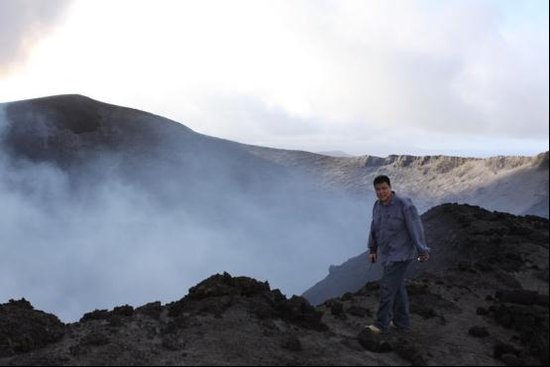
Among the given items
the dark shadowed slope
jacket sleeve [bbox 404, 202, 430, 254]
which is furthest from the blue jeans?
the dark shadowed slope

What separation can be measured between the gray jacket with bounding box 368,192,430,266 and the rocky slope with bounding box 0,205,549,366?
1.20m

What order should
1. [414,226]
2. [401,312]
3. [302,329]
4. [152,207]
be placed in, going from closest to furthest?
[414,226] < [401,312] < [302,329] < [152,207]

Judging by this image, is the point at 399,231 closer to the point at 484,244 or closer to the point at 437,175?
the point at 484,244

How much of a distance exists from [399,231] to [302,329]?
84.7 inches

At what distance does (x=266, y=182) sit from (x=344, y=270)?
2261cm

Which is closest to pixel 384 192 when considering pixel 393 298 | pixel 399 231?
pixel 399 231

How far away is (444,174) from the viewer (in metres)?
37.3

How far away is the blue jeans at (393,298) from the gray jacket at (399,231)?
146 millimetres

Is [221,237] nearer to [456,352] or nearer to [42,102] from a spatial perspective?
[42,102]

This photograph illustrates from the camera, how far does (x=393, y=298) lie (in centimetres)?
777

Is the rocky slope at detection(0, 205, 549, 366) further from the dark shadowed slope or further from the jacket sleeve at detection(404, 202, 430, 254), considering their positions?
the jacket sleeve at detection(404, 202, 430, 254)

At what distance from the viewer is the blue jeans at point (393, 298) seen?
301 inches

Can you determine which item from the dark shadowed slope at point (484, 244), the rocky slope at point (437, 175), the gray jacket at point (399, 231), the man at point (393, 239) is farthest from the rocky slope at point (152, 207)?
the gray jacket at point (399, 231)

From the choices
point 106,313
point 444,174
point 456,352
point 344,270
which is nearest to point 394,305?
point 456,352
